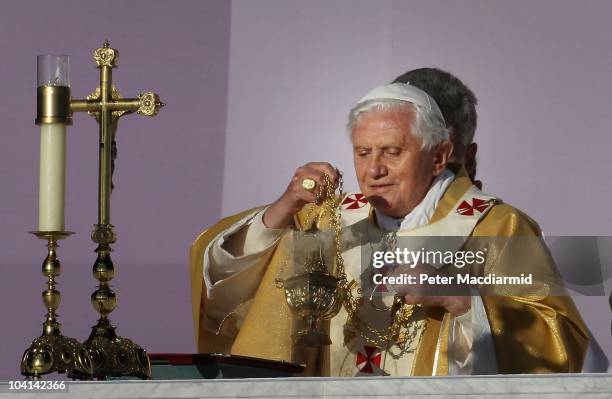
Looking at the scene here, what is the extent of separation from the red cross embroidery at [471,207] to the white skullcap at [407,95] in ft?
0.63

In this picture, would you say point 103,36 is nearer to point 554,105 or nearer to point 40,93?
point 40,93

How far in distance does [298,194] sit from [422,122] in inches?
12.1

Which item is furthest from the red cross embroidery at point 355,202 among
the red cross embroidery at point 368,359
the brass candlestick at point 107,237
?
the brass candlestick at point 107,237

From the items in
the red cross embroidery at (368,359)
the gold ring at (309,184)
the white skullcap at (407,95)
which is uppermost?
the white skullcap at (407,95)

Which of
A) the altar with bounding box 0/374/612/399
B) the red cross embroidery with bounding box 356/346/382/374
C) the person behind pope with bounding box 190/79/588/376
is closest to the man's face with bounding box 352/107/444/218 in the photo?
the person behind pope with bounding box 190/79/588/376

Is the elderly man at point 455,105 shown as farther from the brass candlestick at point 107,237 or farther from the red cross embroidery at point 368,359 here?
the brass candlestick at point 107,237

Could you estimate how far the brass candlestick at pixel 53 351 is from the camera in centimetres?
294

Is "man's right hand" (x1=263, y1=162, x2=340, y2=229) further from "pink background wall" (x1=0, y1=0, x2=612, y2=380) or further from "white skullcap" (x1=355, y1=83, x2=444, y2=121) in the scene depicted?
"white skullcap" (x1=355, y1=83, x2=444, y2=121)

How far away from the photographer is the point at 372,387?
2.80 meters

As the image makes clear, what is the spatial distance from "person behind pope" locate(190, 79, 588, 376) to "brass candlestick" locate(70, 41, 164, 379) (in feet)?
1.44

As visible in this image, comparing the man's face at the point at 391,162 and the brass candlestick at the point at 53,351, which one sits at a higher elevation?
the man's face at the point at 391,162

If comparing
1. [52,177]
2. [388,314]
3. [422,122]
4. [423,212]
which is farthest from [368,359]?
[52,177]

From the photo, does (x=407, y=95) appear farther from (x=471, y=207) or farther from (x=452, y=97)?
(x=471, y=207)

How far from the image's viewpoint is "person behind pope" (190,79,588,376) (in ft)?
10.7
